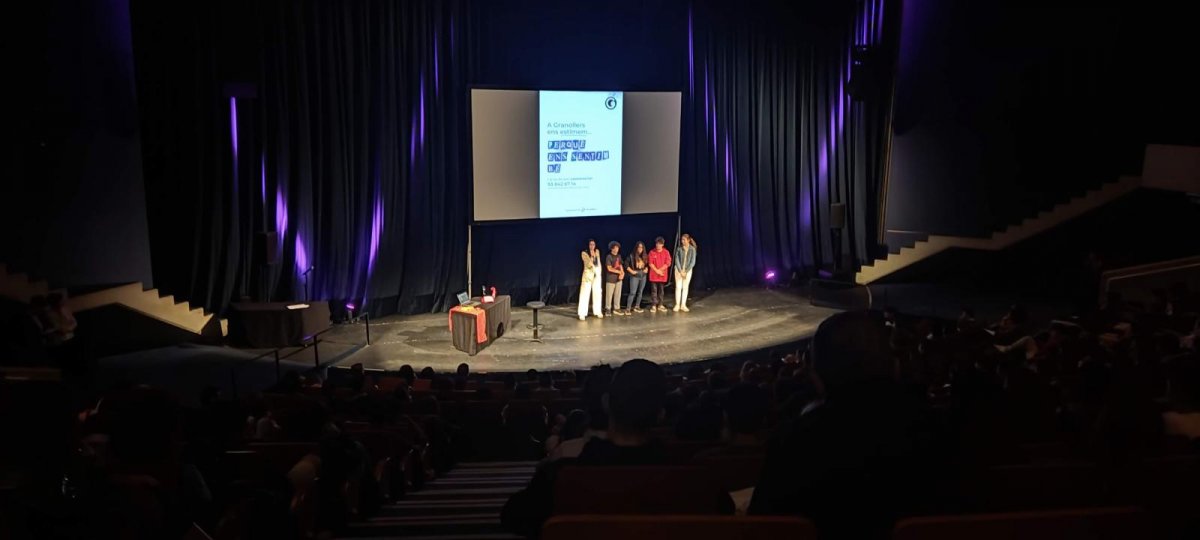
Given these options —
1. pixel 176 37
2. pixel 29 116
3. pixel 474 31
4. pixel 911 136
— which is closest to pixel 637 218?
pixel 474 31

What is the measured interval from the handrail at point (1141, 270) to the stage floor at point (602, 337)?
12.2 feet

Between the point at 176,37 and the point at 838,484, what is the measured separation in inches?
433

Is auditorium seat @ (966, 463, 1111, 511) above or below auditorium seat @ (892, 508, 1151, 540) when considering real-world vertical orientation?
below

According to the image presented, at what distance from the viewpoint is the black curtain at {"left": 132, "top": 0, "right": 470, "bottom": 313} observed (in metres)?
10.9

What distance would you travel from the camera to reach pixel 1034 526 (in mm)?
1849

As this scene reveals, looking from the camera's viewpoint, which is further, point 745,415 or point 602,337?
point 602,337

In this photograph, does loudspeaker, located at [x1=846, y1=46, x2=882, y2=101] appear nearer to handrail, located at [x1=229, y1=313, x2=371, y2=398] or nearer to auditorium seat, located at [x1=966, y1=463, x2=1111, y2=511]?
handrail, located at [x1=229, y1=313, x2=371, y2=398]

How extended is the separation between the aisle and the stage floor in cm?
551

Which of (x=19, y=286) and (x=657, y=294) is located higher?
(x=19, y=286)

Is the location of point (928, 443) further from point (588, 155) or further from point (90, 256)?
point (588, 155)

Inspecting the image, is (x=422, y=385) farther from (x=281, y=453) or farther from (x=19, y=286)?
(x=19, y=286)

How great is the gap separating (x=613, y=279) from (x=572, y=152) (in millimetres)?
2081

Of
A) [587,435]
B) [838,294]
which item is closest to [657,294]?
[838,294]

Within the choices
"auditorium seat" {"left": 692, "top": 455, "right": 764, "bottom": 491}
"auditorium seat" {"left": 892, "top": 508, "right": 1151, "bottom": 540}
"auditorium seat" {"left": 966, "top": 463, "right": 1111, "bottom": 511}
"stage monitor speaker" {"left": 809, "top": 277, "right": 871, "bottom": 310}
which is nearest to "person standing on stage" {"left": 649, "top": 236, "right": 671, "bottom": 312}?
"stage monitor speaker" {"left": 809, "top": 277, "right": 871, "bottom": 310}
